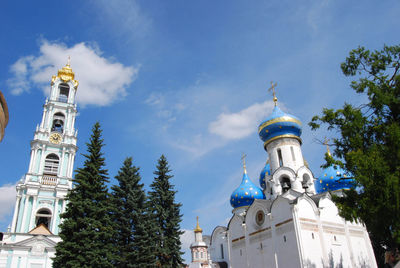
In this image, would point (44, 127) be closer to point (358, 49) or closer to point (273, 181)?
point (273, 181)

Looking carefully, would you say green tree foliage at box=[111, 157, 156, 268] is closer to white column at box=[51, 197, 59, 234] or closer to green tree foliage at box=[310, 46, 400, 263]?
green tree foliage at box=[310, 46, 400, 263]

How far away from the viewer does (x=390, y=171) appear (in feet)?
35.2

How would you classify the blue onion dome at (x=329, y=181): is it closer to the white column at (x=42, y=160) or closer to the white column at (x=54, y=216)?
the white column at (x=54, y=216)

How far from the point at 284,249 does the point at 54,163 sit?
25228 millimetres

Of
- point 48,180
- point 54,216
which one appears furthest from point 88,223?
point 48,180

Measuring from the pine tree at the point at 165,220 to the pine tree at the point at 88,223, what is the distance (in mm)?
3007

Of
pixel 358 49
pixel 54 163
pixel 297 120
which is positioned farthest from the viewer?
pixel 54 163

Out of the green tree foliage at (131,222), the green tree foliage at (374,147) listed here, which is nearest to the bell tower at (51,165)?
the green tree foliage at (131,222)

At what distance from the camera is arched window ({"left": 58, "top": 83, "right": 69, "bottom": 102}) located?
38406 mm

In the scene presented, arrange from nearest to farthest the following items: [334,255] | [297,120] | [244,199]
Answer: [334,255] → [297,120] → [244,199]

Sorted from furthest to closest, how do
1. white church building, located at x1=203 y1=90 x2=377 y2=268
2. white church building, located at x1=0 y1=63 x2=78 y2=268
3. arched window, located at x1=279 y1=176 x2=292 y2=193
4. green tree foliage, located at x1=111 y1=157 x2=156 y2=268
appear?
1. white church building, located at x1=0 y1=63 x2=78 y2=268
2. arched window, located at x1=279 y1=176 x2=292 y2=193
3. white church building, located at x1=203 y1=90 x2=377 y2=268
4. green tree foliage, located at x1=111 y1=157 x2=156 y2=268

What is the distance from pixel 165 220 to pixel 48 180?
58.9 ft

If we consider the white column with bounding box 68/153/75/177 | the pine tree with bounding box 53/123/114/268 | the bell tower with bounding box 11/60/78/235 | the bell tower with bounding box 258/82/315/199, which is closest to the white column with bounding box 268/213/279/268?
the bell tower with bounding box 258/82/315/199

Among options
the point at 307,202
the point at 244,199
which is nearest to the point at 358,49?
the point at 307,202
